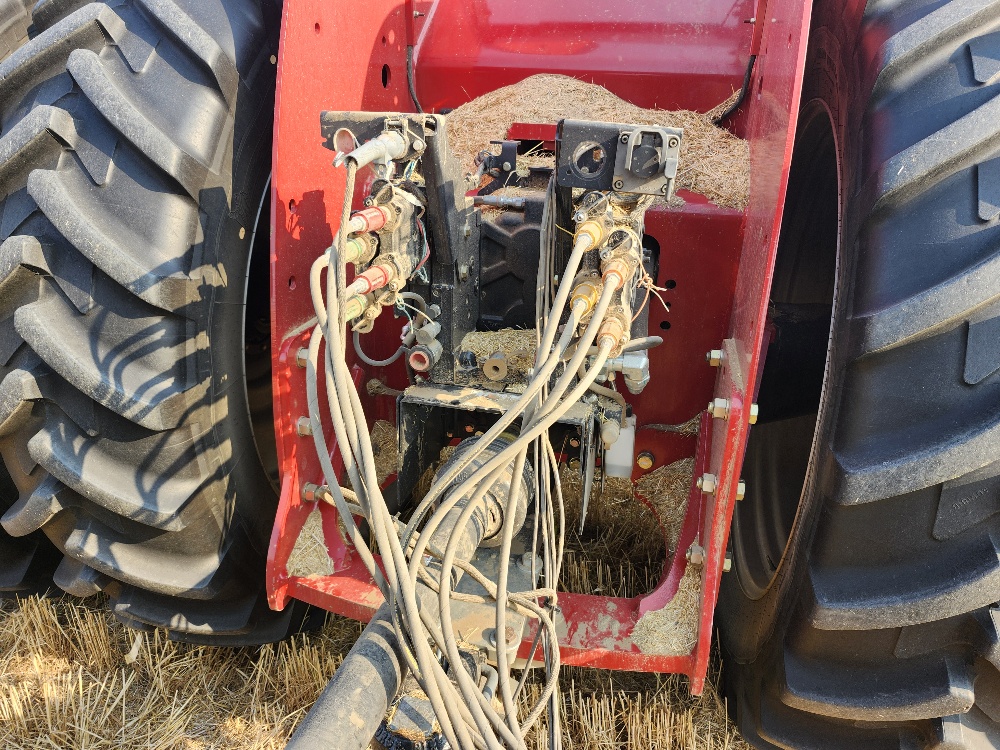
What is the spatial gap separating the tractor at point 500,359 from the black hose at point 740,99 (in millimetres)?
18

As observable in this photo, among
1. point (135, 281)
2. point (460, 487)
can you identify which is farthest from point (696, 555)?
point (135, 281)

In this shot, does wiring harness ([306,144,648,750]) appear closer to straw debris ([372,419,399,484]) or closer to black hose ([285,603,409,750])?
black hose ([285,603,409,750])

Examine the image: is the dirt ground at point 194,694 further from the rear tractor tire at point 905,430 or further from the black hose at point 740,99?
the black hose at point 740,99

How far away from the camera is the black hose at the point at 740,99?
2170 millimetres

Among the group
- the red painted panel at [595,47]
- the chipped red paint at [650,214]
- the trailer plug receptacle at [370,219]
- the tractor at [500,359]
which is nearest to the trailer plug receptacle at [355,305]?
the tractor at [500,359]

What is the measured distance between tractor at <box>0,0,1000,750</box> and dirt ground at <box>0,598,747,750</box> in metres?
0.15

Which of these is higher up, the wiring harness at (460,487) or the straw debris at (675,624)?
the wiring harness at (460,487)

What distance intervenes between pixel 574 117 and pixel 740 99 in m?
0.45

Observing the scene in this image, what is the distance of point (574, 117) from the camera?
2.28 meters

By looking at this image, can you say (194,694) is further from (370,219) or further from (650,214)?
(650,214)

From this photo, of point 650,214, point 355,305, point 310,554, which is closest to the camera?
point 355,305

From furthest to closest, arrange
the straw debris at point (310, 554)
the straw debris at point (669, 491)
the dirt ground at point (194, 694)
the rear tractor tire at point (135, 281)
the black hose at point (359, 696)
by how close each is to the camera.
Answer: the straw debris at point (669, 491) → the dirt ground at point (194, 694) → the straw debris at point (310, 554) → the rear tractor tire at point (135, 281) → the black hose at point (359, 696)

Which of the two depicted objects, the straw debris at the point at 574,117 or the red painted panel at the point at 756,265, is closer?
the red painted panel at the point at 756,265

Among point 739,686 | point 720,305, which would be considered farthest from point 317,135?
point 739,686
